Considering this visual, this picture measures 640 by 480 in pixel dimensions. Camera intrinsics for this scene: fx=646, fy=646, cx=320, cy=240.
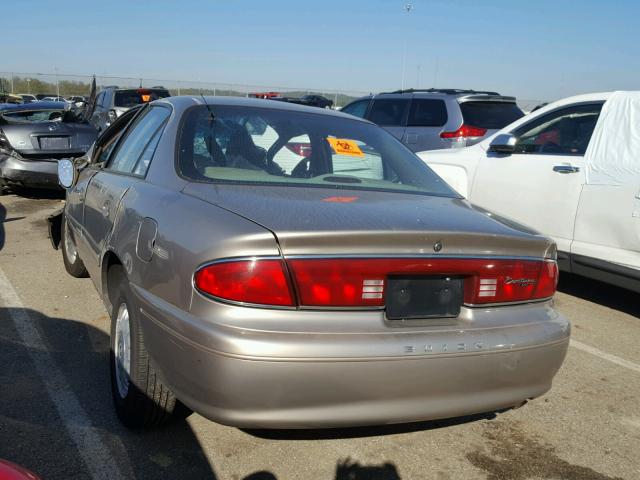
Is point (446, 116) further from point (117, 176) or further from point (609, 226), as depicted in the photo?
point (117, 176)

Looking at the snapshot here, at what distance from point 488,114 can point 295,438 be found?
27.2 ft

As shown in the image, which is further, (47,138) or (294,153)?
(47,138)

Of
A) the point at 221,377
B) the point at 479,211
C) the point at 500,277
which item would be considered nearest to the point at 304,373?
the point at 221,377

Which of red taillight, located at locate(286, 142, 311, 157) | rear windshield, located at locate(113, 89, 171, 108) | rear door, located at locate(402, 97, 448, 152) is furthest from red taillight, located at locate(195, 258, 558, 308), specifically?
rear windshield, located at locate(113, 89, 171, 108)

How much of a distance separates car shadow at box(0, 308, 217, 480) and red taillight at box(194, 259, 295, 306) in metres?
0.90

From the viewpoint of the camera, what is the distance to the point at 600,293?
19.3 ft

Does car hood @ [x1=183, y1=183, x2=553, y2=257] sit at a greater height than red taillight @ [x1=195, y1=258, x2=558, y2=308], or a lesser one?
greater

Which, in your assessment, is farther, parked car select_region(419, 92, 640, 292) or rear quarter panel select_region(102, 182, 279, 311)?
parked car select_region(419, 92, 640, 292)

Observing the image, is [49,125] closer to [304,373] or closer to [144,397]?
[144,397]

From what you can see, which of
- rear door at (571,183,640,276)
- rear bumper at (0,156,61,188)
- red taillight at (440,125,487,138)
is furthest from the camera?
red taillight at (440,125,487,138)

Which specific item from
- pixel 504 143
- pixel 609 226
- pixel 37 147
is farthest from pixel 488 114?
pixel 37 147

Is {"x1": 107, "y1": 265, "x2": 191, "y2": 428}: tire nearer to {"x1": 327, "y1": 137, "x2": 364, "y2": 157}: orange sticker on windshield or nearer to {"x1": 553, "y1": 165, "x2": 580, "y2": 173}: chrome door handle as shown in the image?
{"x1": 327, "y1": 137, "x2": 364, "y2": 157}: orange sticker on windshield

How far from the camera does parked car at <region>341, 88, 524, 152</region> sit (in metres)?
9.99

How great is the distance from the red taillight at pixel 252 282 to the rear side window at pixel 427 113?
840 cm
